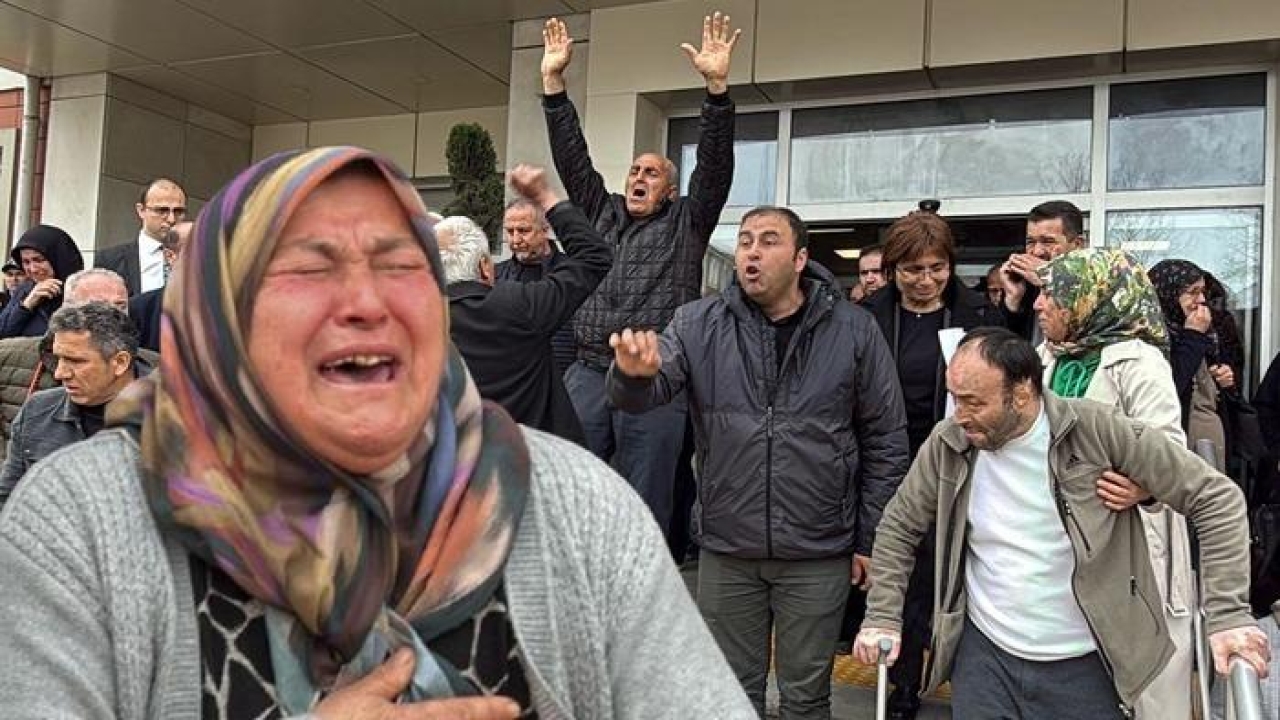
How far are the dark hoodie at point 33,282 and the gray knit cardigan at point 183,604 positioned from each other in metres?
5.44

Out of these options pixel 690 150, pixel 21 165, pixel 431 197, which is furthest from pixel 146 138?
pixel 690 150

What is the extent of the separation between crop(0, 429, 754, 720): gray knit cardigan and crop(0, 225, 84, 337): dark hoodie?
17.8 ft

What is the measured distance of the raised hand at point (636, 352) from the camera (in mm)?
3381

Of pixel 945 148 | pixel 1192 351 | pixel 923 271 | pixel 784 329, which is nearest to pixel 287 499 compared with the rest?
pixel 784 329

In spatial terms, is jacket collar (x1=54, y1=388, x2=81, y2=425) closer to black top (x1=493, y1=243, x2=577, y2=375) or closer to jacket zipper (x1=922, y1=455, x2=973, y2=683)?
black top (x1=493, y1=243, x2=577, y2=375)

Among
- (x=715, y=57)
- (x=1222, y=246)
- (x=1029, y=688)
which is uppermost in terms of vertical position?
(x=715, y=57)

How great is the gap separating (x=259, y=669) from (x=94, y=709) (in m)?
0.17

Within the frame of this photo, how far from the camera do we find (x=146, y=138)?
439 inches

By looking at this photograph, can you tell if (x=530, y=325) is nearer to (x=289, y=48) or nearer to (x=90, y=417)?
(x=90, y=417)

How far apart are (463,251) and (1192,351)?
10.2ft

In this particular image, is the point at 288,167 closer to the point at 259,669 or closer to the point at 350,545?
the point at 350,545

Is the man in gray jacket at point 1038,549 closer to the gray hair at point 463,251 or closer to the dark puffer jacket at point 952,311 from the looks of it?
the dark puffer jacket at point 952,311

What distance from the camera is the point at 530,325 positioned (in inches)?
160

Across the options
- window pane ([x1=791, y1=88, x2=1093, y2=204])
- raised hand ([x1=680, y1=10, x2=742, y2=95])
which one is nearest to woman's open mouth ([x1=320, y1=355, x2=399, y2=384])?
raised hand ([x1=680, y1=10, x2=742, y2=95])
